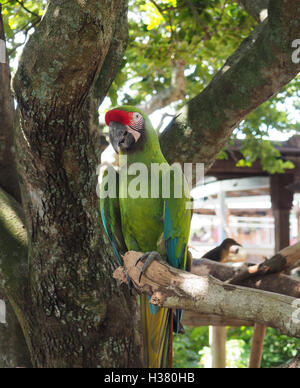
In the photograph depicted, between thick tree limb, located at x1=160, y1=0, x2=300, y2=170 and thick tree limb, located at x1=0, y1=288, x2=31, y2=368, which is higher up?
thick tree limb, located at x1=160, y1=0, x2=300, y2=170

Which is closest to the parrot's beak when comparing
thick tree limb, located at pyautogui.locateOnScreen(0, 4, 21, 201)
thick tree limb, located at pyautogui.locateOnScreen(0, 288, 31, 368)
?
thick tree limb, located at pyautogui.locateOnScreen(0, 4, 21, 201)

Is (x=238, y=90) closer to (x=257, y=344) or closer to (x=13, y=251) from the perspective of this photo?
(x=13, y=251)

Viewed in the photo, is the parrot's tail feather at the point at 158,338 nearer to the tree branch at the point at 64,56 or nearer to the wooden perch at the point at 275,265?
the wooden perch at the point at 275,265

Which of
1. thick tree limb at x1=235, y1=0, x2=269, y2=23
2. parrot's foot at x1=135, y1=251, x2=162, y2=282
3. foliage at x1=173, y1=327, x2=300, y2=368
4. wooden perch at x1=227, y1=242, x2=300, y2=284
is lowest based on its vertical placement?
foliage at x1=173, y1=327, x2=300, y2=368

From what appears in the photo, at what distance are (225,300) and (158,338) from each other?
2.16ft

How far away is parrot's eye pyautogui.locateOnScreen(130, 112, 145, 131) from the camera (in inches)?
71.0

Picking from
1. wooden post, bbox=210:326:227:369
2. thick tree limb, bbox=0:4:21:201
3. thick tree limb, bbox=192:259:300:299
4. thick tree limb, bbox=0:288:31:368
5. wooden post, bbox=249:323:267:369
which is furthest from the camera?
wooden post, bbox=210:326:227:369

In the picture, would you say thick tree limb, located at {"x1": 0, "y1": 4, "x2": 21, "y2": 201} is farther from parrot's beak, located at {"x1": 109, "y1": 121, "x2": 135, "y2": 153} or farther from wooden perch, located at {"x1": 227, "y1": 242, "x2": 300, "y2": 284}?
wooden perch, located at {"x1": 227, "y1": 242, "x2": 300, "y2": 284}

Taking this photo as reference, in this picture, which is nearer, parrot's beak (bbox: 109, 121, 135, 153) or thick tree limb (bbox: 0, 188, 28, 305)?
parrot's beak (bbox: 109, 121, 135, 153)

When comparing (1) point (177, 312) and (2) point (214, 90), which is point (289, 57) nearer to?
(2) point (214, 90)

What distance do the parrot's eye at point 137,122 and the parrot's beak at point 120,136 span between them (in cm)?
4

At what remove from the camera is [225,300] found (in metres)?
1.41

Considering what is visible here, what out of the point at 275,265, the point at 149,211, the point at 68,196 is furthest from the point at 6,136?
the point at 275,265

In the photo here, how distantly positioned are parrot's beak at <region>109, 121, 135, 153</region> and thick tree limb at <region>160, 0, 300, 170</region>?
0.51m
